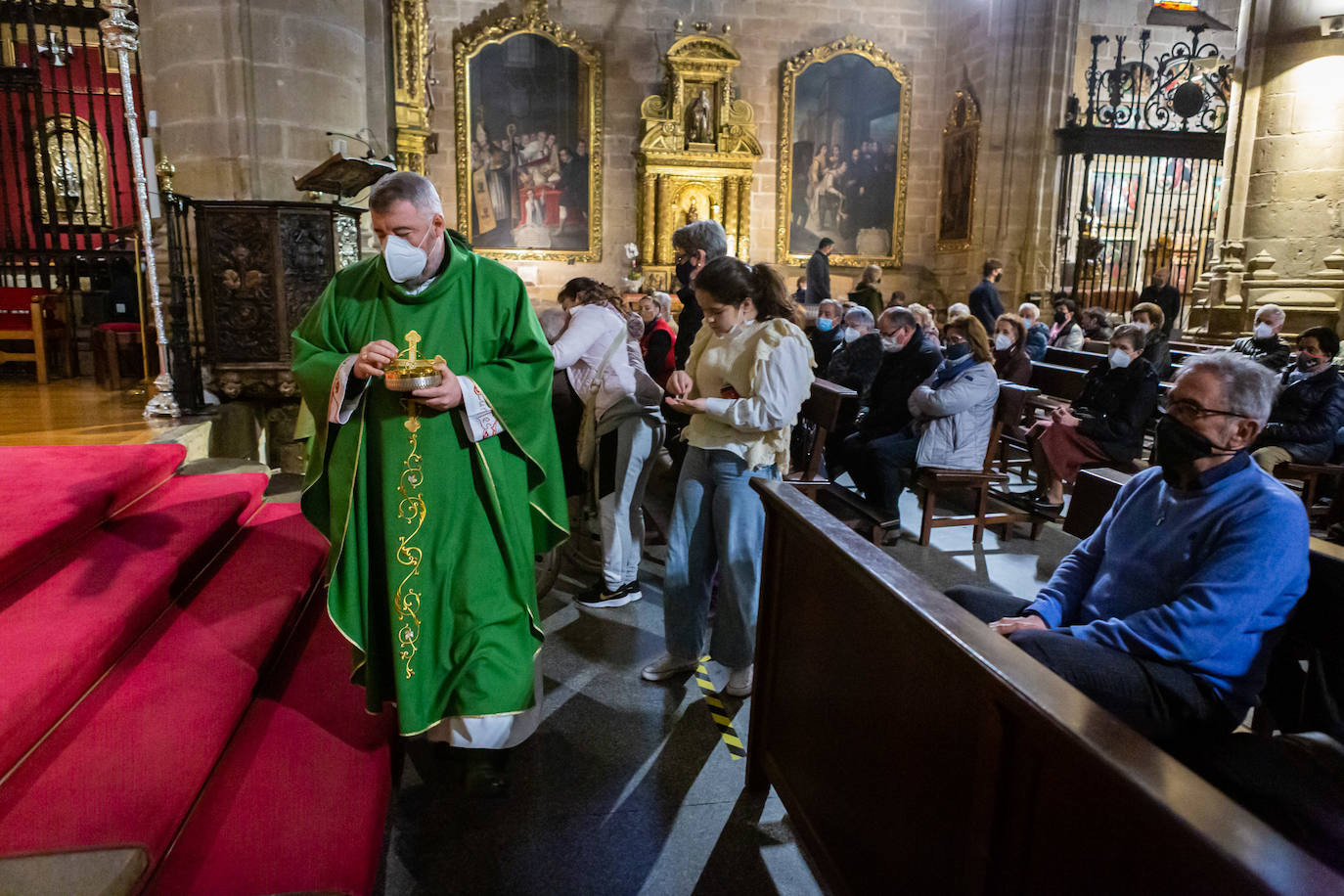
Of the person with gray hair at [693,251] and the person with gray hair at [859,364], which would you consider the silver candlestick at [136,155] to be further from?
the person with gray hair at [859,364]

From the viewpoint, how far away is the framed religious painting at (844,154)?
14.4 metres

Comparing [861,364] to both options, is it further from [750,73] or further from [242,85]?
[750,73]

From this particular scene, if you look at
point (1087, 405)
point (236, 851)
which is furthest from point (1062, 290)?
point (236, 851)

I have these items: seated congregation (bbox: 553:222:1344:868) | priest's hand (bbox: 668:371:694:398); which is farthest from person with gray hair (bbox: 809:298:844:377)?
priest's hand (bbox: 668:371:694:398)

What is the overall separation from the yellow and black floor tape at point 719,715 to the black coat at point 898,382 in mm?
2474

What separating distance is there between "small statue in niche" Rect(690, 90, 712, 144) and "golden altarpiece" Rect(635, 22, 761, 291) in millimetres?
15

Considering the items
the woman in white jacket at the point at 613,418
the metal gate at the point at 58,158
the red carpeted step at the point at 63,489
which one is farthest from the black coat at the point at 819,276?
the red carpeted step at the point at 63,489

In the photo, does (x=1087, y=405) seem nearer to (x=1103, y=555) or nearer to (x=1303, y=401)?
(x=1303, y=401)

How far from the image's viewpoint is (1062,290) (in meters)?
12.9

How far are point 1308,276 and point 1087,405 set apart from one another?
14.7 ft

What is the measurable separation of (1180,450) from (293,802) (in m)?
2.35

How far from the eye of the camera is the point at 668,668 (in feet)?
11.0

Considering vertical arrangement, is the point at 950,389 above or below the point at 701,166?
below

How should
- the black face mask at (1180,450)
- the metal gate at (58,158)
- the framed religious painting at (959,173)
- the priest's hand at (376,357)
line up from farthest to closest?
the framed religious painting at (959,173) → the metal gate at (58,158) → the priest's hand at (376,357) → the black face mask at (1180,450)
